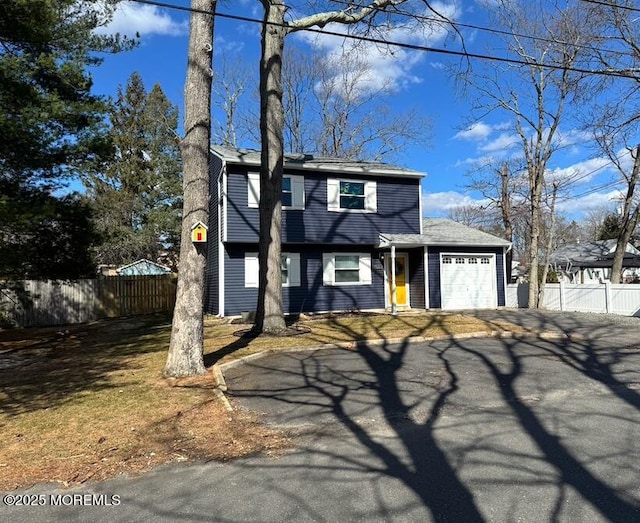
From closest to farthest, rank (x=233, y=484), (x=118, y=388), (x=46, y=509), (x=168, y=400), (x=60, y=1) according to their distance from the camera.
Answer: (x=46, y=509), (x=233, y=484), (x=168, y=400), (x=118, y=388), (x=60, y=1)

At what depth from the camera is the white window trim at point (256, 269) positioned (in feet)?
57.3

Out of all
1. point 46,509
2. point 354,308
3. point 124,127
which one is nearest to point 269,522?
point 46,509

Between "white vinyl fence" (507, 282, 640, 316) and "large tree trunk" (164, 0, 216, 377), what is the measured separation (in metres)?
15.0

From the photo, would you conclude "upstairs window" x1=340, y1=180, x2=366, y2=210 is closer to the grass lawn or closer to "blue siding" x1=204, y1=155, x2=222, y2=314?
"blue siding" x1=204, y1=155, x2=222, y2=314

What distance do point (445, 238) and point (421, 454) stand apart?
15.4m

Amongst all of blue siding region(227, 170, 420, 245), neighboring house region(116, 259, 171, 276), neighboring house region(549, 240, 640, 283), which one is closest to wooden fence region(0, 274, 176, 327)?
blue siding region(227, 170, 420, 245)

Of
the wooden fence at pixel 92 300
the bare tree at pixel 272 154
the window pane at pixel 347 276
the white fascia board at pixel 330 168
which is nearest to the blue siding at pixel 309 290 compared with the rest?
the window pane at pixel 347 276

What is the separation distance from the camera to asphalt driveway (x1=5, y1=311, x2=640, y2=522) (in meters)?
3.43

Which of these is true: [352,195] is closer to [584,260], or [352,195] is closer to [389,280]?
[389,280]

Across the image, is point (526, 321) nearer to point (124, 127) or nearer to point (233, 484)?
point (233, 484)

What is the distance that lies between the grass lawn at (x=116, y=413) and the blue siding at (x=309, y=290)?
526 cm

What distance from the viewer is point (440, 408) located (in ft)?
19.6

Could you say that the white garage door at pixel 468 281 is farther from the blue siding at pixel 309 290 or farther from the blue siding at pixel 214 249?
the blue siding at pixel 214 249

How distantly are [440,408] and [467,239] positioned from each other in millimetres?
14318
